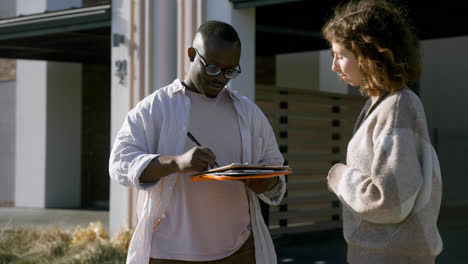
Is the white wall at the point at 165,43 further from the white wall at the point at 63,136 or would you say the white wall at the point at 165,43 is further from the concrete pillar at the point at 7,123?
the concrete pillar at the point at 7,123

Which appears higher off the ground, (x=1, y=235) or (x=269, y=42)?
(x=269, y=42)

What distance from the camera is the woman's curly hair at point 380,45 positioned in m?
2.36

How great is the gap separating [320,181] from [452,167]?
744 centimetres

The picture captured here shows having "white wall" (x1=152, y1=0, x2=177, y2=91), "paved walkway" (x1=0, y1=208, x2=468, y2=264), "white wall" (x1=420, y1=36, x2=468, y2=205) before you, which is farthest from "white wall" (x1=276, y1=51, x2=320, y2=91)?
"white wall" (x1=152, y1=0, x2=177, y2=91)

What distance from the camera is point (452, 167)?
16.6 m

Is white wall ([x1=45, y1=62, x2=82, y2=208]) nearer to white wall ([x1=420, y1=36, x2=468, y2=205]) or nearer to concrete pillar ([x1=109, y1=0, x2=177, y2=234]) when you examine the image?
concrete pillar ([x1=109, y1=0, x2=177, y2=234])

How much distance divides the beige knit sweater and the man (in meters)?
0.83

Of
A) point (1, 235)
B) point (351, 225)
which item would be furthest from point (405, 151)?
point (1, 235)

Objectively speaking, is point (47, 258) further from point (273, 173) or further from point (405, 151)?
point (405, 151)

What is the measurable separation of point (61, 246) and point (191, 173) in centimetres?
532

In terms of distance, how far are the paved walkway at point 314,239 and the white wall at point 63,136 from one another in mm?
911

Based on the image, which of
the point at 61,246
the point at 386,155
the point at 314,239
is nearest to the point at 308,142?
the point at 314,239

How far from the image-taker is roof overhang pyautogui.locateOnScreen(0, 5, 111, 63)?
9.77 meters

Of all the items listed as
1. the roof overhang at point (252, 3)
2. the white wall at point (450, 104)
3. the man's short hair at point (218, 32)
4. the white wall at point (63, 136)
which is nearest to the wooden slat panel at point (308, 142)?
the roof overhang at point (252, 3)
